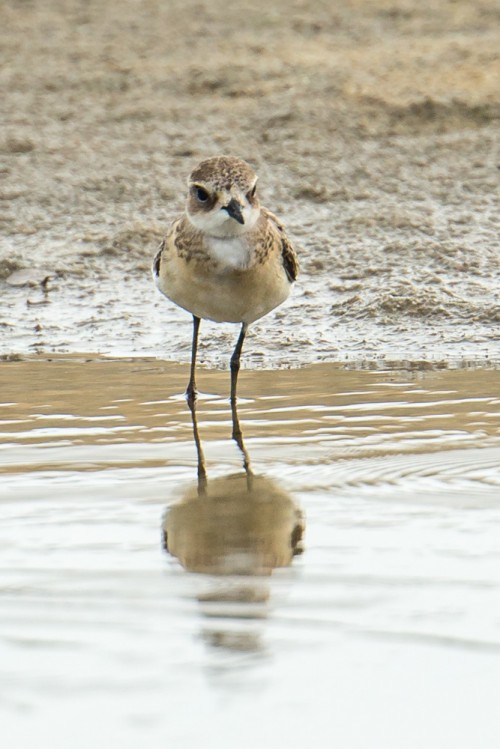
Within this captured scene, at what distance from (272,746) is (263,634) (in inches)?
23.0

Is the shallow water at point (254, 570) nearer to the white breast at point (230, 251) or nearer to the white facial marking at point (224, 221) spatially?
the white breast at point (230, 251)

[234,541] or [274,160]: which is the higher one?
[274,160]

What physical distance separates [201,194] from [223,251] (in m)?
0.29

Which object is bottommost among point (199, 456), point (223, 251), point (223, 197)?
point (199, 456)

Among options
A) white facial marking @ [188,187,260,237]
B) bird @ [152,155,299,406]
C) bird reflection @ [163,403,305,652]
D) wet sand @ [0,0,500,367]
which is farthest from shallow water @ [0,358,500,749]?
wet sand @ [0,0,500,367]

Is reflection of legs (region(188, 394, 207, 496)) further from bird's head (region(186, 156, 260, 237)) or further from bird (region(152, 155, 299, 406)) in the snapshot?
bird's head (region(186, 156, 260, 237))

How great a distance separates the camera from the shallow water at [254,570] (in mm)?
3412

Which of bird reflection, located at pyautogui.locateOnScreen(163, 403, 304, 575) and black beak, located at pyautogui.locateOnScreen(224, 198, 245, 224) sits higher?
black beak, located at pyautogui.locateOnScreen(224, 198, 245, 224)

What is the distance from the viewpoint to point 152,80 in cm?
1252

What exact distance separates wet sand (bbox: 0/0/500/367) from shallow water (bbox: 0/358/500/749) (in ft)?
5.15

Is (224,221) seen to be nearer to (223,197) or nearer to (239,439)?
(223,197)

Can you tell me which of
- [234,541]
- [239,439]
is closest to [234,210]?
[239,439]

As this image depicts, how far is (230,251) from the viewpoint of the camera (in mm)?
6414

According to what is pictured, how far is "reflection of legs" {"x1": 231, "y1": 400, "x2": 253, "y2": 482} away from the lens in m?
5.48
